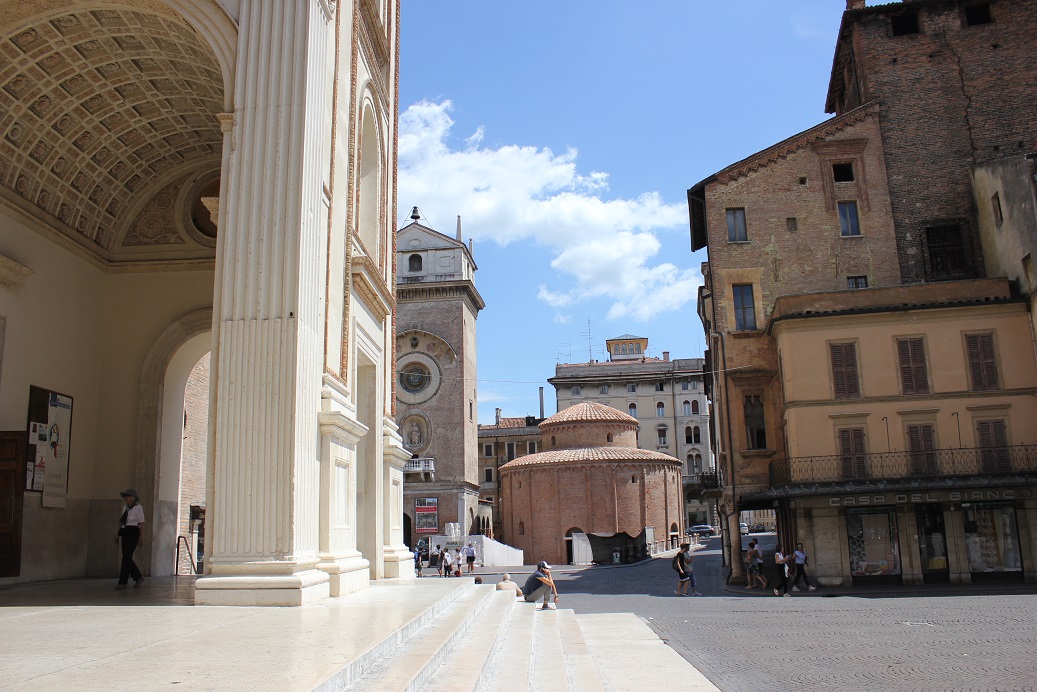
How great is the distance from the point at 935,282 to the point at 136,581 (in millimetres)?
27384

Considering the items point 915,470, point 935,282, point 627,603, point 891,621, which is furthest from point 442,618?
point 935,282

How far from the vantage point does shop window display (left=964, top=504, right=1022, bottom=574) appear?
26.6 m

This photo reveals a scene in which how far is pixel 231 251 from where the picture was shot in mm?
9906

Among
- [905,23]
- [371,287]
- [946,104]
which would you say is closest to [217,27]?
[371,287]

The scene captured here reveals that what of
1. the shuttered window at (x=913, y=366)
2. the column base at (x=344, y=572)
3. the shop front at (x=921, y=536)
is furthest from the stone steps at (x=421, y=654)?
the shuttered window at (x=913, y=366)

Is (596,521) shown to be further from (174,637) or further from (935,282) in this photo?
(174,637)

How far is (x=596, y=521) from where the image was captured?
55.9 metres

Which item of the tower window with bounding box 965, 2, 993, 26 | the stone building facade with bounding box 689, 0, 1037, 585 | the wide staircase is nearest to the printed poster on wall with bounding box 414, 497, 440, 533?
the stone building facade with bounding box 689, 0, 1037, 585

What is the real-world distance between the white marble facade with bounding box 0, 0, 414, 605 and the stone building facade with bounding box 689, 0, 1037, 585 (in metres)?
16.9

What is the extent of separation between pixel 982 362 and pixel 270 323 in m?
25.4

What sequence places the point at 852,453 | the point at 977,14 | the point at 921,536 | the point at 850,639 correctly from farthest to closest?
1. the point at 977,14
2. the point at 852,453
3. the point at 921,536
4. the point at 850,639

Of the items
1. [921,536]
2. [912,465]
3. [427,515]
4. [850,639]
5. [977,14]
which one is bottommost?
[850,639]

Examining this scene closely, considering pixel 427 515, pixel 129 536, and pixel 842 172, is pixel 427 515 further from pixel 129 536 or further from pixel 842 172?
pixel 129 536

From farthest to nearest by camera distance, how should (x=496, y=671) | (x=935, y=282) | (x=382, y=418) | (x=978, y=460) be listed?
(x=935, y=282) < (x=978, y=460) < (x=382, y=418) < (x=496, y=671)
